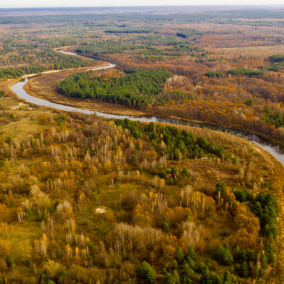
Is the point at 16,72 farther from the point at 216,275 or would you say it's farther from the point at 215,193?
the point at 216,275

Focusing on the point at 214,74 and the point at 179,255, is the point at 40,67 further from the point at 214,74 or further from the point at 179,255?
the point at 179,255

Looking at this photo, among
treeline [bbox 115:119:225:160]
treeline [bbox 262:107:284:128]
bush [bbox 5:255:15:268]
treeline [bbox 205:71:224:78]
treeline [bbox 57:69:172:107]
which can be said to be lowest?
bush [bbox 5:255:15:268]

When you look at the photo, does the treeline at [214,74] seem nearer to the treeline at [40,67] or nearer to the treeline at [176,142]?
the treeline at [176,142]

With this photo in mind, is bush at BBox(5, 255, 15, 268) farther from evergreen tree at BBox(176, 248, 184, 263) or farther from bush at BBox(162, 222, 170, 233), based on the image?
evergreen tree at BBox(176, 248, 184, 263)

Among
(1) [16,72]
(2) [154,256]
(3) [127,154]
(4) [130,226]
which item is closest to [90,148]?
(3) [127,154]

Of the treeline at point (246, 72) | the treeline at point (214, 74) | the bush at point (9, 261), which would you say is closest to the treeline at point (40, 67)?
the treeline at point (214, 74)

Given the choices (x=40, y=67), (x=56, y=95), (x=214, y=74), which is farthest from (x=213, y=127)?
(x=40, y=67)

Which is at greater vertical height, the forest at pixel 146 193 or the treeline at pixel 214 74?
the treeline at pixel 214 74

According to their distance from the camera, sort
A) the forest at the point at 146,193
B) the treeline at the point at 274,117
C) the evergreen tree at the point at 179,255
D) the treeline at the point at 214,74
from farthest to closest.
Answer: the treeline at the point at 214,74
the treeline at the point at 274,117
the evergreen tree at the point at 179,255
the forest at the point at 146,193

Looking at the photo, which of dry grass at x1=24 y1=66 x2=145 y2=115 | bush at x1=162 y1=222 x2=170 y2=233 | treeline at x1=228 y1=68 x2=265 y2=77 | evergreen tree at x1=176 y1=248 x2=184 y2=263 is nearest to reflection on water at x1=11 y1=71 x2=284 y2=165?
dry grass at x1=24 y1=66 x2=145 y2=115
